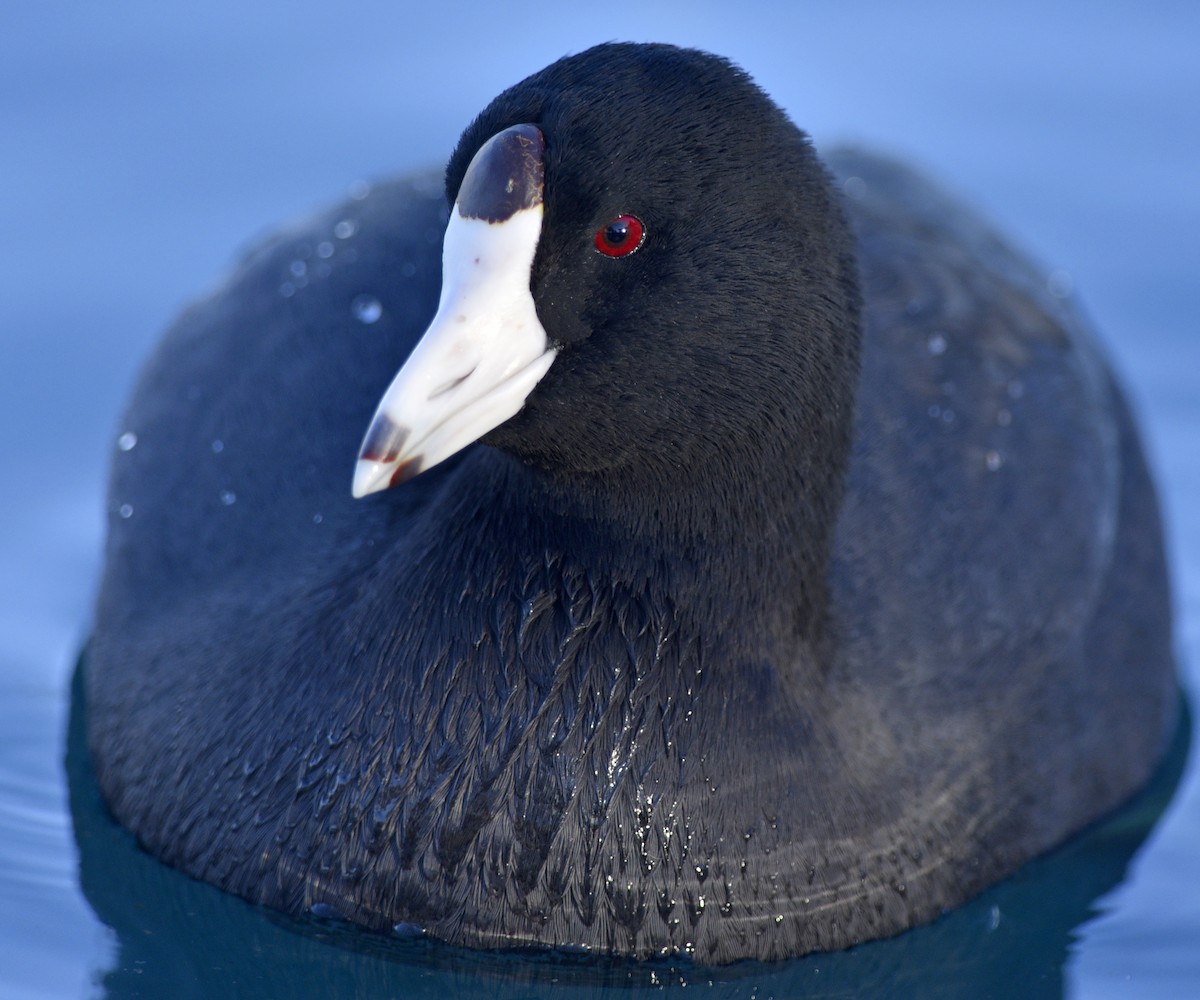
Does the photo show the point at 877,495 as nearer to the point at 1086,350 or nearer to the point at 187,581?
the point at 1086,350

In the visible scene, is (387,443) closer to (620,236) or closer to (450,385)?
(450,385)

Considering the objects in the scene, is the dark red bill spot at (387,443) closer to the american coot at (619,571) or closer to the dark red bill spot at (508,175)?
the american coot at (619,571)

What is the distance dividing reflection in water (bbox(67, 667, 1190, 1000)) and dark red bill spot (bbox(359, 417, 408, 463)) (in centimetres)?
92

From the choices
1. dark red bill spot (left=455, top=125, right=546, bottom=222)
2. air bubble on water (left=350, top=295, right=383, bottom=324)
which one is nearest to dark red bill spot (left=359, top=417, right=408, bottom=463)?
dark red bill spot (left=455, top=125, right=546, bottom=222)

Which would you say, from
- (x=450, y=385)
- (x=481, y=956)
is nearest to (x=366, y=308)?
(x=450, y=385)

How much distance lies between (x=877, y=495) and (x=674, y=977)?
98 cm

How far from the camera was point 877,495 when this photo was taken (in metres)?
4.12

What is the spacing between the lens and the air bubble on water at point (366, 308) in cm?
427

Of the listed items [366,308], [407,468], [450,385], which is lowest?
[366,308]

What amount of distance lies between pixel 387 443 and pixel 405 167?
3313 mm

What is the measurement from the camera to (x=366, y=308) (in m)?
4.29

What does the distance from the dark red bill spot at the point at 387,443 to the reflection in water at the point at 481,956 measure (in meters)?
0.92

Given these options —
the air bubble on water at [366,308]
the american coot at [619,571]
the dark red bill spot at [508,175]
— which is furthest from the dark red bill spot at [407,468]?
the air bubble on water at [366,308]

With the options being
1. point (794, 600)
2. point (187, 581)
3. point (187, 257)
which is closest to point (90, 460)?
point (187, 257)
